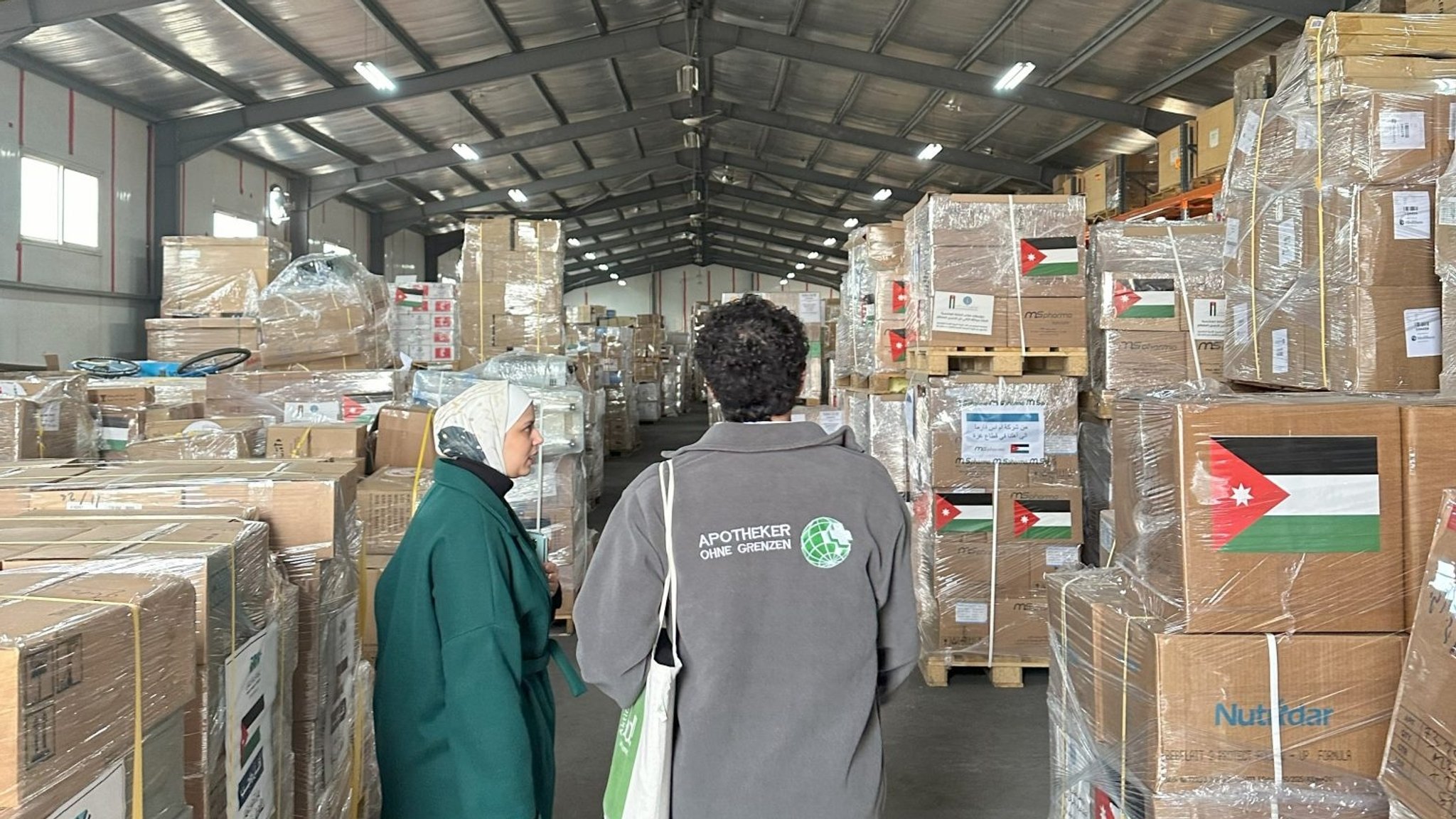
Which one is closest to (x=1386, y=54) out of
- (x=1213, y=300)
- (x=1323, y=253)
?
(x=1323, y=253)

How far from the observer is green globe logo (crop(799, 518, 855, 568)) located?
5.89ft

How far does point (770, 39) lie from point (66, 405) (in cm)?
872

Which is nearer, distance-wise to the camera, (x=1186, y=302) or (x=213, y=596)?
(x=213, y=596)

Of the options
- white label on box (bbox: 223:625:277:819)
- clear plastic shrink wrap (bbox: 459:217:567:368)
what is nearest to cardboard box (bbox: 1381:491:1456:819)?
white label on box (bbox: 223:625:277:819)

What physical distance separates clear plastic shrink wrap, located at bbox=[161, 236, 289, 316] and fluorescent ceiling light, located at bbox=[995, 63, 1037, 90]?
6.92m

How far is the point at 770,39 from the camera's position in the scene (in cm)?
1130

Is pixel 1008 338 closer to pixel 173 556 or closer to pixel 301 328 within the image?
pixel 301 328

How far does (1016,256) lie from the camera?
5059mm

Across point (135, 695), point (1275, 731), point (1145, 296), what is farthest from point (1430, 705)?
point (1145, 296)

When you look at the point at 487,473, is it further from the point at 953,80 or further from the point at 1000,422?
the point at 953,80

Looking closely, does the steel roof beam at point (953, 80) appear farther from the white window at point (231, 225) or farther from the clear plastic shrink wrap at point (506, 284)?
the white window at point (231, 225)

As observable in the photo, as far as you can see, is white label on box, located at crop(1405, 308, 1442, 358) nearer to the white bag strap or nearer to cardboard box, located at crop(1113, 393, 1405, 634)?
cardboard box, located at crop(1113, 393, 1405, 634)

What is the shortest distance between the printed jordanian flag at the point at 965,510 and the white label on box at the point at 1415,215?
102 inches

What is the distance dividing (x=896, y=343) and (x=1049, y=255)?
56.7 inches
